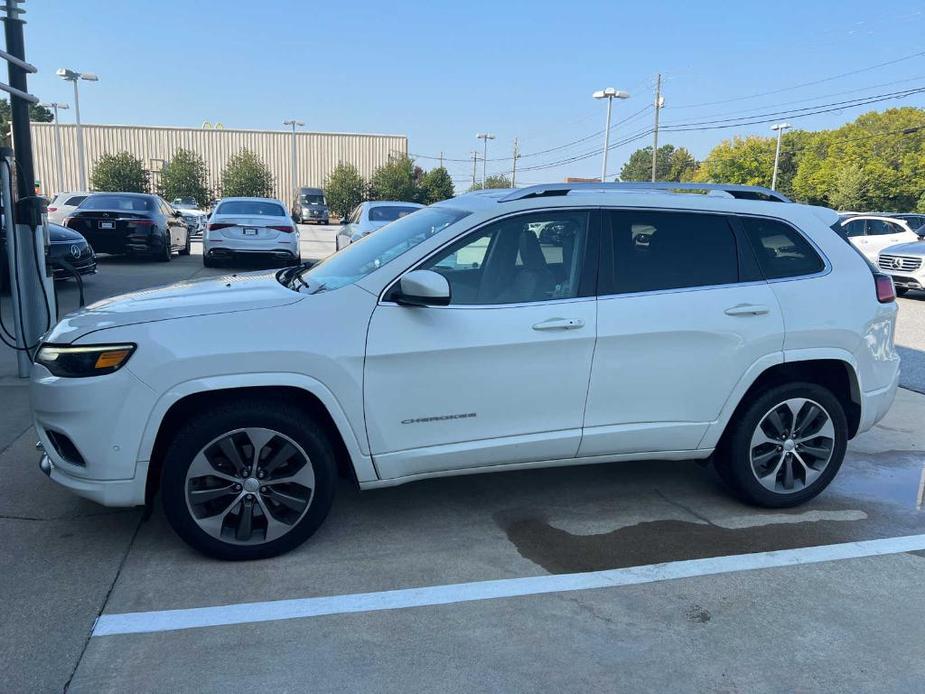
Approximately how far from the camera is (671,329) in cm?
375

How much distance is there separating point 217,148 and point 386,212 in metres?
49.1

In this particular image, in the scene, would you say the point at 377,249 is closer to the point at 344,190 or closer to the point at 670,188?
the point at 670,188

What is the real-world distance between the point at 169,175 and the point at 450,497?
51860mm

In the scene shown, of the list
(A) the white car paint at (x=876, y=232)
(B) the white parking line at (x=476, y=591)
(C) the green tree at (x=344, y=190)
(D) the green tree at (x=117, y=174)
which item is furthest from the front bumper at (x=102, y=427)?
(C) the green tree at (x=344, y=190)

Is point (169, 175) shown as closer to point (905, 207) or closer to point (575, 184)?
point (575, 184)

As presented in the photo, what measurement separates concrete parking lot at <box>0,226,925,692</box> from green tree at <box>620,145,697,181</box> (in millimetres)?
116550

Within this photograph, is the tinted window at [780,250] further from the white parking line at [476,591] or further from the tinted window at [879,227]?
the tinted window at [879,227]

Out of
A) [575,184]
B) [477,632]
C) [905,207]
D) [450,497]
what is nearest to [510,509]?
[450,497]

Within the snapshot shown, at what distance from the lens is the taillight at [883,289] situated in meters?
4.14

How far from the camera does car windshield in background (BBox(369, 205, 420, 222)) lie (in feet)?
44.4

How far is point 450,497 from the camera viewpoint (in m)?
4.27

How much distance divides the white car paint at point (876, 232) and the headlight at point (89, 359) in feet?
56.0

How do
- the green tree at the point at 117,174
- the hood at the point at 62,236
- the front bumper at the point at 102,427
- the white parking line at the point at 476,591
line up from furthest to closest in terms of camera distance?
the green tree at the point at 117,174 < the hood at the point at 62,236 < the front bumper at the point at 102,427 < the white parking line at the point at 476,591

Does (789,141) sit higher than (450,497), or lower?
higher
